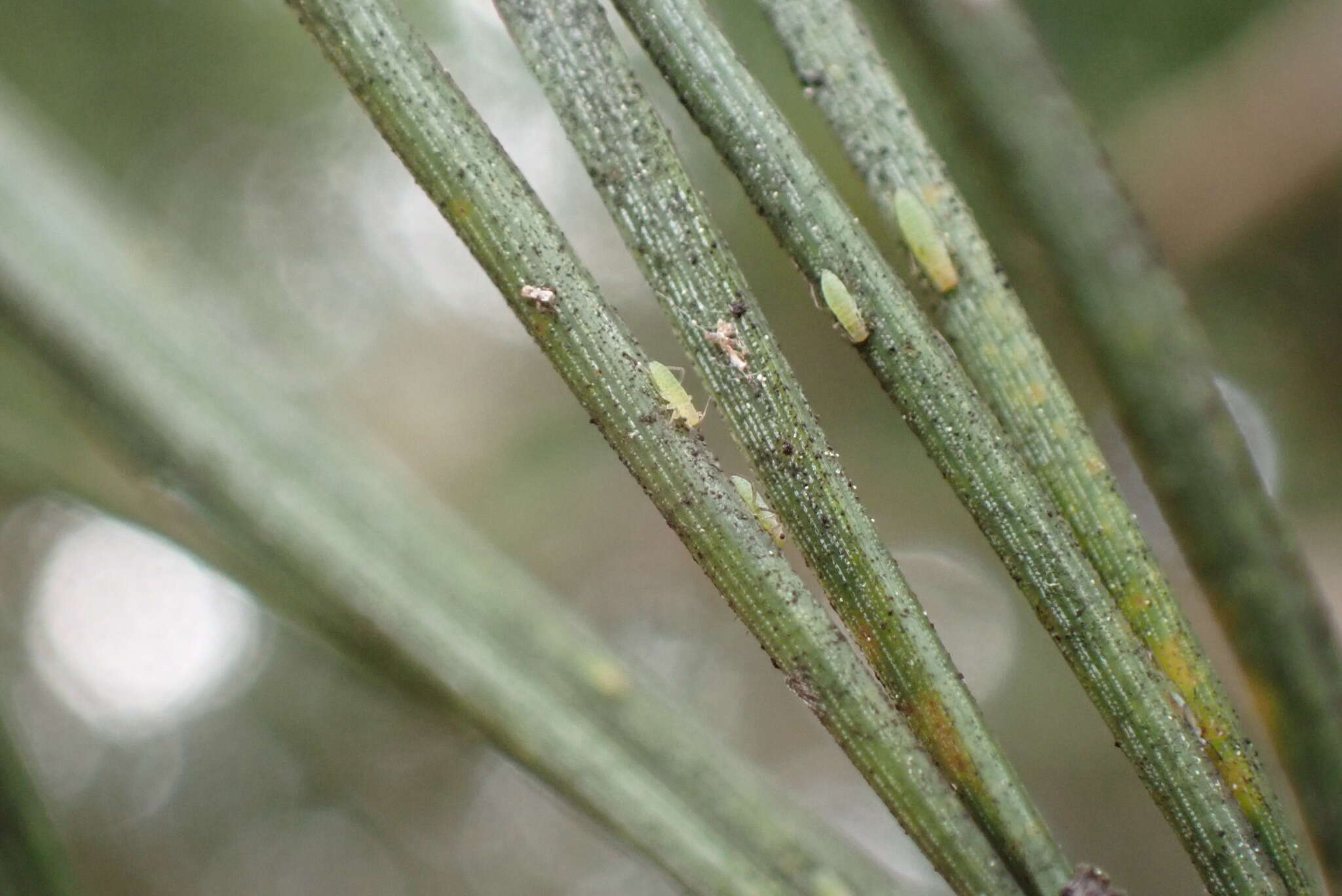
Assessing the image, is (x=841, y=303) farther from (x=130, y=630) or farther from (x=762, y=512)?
(x=130, y=630)

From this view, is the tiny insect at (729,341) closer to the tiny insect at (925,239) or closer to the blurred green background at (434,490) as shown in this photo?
the tiny insect at (925,239)

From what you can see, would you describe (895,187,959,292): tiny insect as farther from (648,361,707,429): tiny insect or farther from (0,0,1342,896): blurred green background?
(0,0,1342,896): blurred green background

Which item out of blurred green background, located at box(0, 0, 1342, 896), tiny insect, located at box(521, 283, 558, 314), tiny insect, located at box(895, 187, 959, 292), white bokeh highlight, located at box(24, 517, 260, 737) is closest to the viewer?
tiny insect, located at box(521, 283, 558, 314)

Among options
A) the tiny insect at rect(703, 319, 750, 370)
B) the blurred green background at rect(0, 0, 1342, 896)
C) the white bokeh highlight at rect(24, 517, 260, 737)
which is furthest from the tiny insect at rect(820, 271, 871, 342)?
the white bokeh highlight at rect(24, 517, 260, 737)

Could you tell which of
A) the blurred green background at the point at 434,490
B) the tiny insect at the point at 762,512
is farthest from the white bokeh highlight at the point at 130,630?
the tiny insect at the point at 762,512

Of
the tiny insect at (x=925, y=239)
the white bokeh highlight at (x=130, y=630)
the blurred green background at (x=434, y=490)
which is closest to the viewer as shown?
the tiny insect at (x=925, y=239)
